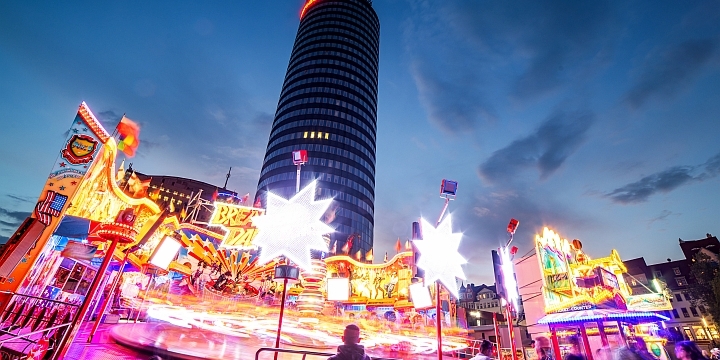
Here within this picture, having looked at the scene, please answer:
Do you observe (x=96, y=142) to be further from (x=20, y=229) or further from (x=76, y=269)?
(x=76, y=269)

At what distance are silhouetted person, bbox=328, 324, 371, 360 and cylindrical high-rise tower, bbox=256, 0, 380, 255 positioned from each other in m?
60.9

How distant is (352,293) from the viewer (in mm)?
25469

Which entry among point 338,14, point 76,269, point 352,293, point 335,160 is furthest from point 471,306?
point 338,14

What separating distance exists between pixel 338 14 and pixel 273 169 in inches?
2046

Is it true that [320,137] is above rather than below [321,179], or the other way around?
above

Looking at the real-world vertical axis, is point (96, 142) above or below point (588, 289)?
above

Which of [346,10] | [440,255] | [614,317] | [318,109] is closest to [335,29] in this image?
[346,10]

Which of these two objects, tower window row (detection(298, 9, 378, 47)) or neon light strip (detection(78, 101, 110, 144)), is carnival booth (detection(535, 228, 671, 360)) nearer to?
neon light strip (detection(78, 101, 110, 144))

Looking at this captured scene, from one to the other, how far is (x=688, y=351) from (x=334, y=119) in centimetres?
7494

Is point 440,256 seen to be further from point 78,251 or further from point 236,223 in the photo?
point 78,251

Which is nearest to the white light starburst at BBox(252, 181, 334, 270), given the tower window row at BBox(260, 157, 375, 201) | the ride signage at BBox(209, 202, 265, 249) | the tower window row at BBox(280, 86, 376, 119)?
the ride signage at BBox(209, 202, 265, 249)

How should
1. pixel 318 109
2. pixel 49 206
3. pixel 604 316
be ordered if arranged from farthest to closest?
pixel 318 109 < pixel 604 316 < pixel 49 206

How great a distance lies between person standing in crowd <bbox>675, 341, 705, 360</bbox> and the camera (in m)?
4.59

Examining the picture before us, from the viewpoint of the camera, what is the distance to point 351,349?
450cm
